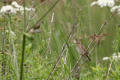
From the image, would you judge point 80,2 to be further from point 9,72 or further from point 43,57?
point 9,72

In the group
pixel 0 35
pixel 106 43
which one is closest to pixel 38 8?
pixel 0 35

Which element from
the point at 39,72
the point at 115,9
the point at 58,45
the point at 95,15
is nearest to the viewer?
the point at 39,72

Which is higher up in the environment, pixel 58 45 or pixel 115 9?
pixel 115 9

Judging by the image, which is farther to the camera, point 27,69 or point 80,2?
point 80,2

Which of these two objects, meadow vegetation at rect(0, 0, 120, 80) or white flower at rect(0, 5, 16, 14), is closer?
meadow vegetation at rect(0, 0, 120, 80)

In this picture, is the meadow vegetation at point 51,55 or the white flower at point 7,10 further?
the white flower at point 7,10

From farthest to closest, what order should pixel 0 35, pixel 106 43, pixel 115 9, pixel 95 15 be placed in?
pixel 95 15
pixel 106 43
pixel 115 9
pixel 0 35

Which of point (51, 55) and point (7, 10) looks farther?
point (51, 55)

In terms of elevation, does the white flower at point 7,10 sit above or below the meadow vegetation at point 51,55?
above

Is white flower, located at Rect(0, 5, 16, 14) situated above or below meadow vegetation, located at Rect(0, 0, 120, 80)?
above

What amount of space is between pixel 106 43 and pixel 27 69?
3.27 m

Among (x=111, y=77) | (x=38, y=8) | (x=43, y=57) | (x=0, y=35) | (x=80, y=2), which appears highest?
(x=80, y=2)

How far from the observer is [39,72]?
1849 mm

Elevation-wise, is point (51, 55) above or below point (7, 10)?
below
